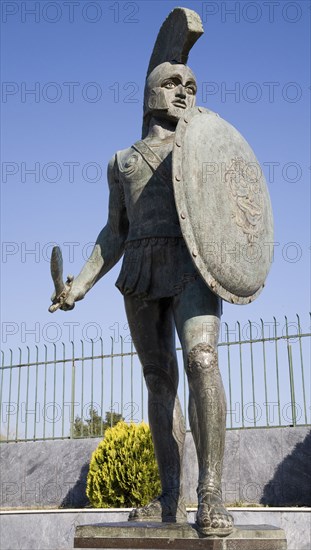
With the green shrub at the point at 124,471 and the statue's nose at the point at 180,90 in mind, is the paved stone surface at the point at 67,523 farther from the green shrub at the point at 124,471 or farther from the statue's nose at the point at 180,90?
the statue's nose at the point at 180,90

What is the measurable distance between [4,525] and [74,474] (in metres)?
2.37

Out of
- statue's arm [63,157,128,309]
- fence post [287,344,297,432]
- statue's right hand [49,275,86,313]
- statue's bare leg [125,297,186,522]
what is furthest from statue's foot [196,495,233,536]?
fence post [287,344,297,432]

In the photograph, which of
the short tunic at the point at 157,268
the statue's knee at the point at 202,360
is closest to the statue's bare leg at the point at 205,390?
the statue's knee at the point at 202,360

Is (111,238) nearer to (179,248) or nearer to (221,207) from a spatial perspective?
(179,248)

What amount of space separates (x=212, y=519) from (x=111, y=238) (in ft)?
5.72

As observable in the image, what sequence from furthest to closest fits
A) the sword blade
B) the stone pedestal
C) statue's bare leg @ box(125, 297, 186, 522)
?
statue's bare leg @ box(125, 297, 186, 522) → the sword blade → the stone pedestal

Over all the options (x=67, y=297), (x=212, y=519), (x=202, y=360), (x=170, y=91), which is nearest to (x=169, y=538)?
(x=212, y=519)

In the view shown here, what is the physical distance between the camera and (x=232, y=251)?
348cm

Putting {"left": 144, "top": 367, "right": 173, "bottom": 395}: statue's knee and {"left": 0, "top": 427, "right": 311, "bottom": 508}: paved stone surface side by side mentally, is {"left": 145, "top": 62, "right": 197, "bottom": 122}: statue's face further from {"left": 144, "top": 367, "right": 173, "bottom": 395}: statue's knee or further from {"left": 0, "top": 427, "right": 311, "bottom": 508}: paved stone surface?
{"left": 0, "top": 427, "right": 311, "bottom": 508}: paved stone surface

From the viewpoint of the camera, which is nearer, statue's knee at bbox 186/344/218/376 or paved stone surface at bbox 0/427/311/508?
statue's knee at bbox 186/344/218/376

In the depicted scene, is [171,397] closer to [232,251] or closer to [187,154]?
[232,251]

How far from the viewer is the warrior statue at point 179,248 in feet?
11.0

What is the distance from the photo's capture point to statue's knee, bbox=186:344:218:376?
11.0 feet

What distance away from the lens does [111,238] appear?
414cm
